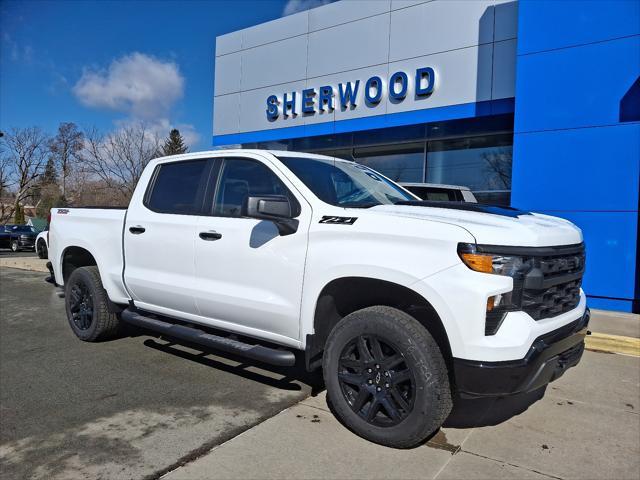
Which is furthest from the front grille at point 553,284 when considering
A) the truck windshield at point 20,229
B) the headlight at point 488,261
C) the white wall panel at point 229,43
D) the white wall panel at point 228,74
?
the truck windshield at point 20,229

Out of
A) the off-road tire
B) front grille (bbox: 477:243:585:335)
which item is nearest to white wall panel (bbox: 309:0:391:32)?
the off-road tire

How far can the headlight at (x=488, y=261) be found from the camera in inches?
108

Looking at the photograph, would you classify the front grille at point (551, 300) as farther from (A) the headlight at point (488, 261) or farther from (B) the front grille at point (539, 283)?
(A) the headlight at point (488, 261)

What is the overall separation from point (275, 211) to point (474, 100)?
8663 millimetres

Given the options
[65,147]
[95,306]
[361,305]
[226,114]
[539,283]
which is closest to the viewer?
[539,283]

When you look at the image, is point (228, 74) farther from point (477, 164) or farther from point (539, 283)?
point (539, 283)

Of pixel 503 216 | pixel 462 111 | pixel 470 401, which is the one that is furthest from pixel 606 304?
pixel 503 216

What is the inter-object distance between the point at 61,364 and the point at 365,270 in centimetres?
342

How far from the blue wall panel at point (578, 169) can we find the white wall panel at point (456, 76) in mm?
1931

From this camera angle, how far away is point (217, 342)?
393cm

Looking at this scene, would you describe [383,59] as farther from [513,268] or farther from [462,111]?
[513,268]

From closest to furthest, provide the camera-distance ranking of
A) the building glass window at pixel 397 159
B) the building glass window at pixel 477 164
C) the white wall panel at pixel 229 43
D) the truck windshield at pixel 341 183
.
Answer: the truck windshield at pixel 341 183, the building glass window at pixel 477 164, the building glass window at pixel 397 159, the white wall panel at pixel 229 43

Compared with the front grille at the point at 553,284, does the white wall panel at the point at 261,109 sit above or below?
above

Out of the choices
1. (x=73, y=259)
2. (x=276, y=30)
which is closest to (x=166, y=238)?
(x=73, y=259)
